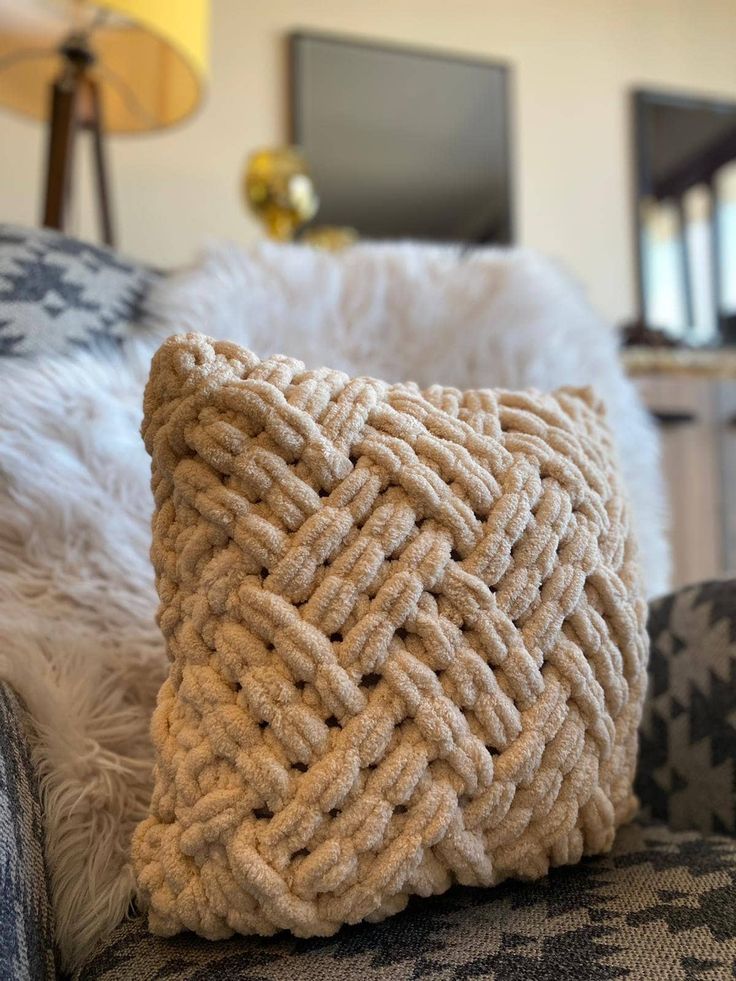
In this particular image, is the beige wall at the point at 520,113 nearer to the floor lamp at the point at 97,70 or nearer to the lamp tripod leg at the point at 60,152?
the floor lamp at the point at 97,70

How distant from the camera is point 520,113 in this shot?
1.93m

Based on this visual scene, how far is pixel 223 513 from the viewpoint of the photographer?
1.20ft

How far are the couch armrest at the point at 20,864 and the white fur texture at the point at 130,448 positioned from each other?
0.02 m

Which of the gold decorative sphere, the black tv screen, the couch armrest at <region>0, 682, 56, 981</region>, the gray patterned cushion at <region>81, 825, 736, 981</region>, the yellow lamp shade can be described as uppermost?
the black tv screen

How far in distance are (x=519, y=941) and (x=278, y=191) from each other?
1.28 metres

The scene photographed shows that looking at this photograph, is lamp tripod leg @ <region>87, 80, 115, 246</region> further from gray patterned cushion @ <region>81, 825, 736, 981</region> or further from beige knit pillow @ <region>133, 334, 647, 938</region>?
gray patterned cushion @ <region>81, 825, 736, 981</region>

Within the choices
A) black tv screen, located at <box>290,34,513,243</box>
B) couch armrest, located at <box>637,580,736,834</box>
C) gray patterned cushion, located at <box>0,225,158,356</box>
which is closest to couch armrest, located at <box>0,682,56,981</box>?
gray patterned cushion, located at <box>0,225,158,356</box>

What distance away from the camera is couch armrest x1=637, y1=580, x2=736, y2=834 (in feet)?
1.76

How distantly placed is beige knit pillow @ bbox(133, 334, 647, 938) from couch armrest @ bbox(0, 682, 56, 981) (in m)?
0.05

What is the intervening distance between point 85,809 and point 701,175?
2.20 metres

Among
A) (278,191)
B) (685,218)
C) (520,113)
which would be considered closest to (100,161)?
(278,191)

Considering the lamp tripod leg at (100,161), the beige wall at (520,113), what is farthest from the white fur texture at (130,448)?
the beige wall at (520,113)

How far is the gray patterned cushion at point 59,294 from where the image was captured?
1.85 ft

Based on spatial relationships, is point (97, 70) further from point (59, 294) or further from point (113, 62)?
point (59, 294)
